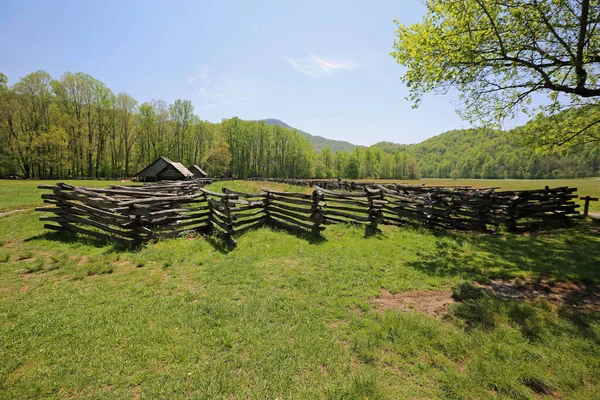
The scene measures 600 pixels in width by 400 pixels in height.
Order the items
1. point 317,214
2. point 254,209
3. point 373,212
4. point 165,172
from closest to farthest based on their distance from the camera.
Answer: point 317,214 → point 373,212 → point 254,209 → point 165,172

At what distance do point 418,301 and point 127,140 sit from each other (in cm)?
6004

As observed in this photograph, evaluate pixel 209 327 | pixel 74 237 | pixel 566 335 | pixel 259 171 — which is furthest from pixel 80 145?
pixel 566 335

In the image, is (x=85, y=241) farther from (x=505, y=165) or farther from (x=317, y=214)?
(x=505, y=165)

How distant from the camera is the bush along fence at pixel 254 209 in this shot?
7.69 m

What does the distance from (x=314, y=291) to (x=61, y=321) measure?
4204mm

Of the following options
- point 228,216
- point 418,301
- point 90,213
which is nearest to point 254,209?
point 228,216

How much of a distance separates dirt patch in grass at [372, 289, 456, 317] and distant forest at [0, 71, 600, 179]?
8.96 meters

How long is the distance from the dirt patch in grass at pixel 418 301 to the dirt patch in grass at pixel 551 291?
1166mm

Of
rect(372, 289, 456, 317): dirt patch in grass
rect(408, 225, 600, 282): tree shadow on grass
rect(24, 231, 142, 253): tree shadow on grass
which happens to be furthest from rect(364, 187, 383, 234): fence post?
rect(24, 231, 142, 253): tree shadow on grass

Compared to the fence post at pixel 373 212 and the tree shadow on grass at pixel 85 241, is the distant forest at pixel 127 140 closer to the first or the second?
the fence post at pixel 373 212

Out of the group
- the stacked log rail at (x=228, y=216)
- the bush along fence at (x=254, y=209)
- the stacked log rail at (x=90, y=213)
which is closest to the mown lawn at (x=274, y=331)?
the stacked log rail at (x=90, y=213)

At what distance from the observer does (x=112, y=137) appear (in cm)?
4678

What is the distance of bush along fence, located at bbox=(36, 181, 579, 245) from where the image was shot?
7691 mm

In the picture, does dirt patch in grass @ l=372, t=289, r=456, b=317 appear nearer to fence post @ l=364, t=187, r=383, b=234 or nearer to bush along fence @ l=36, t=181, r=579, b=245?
bush along fence @ l=36, t=181, r=579, b=245
